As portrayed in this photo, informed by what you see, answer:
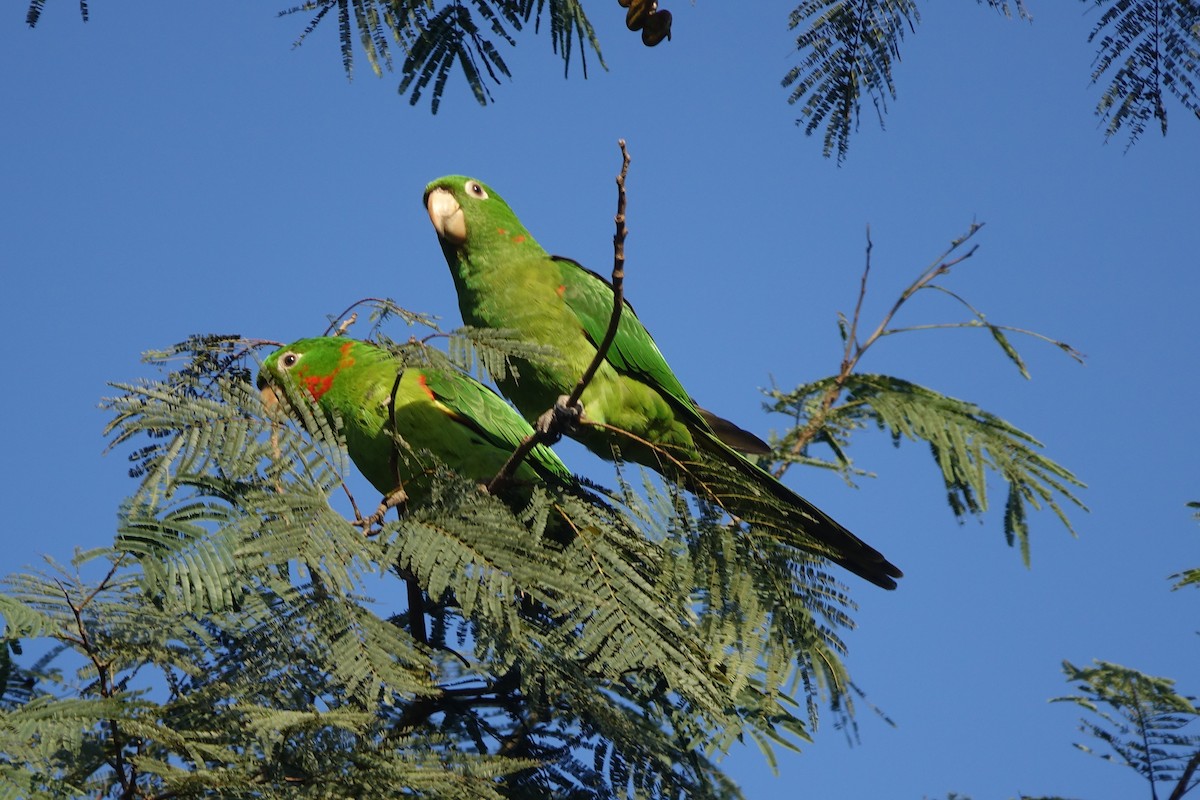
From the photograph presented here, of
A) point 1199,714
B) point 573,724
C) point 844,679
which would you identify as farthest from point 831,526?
point 1199,714

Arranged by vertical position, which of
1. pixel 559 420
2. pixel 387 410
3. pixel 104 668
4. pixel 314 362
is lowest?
pixel 104 668

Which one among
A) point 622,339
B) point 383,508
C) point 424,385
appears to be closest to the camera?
point 383,508

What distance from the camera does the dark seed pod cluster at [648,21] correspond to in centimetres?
290

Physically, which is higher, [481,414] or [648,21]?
[648,21]

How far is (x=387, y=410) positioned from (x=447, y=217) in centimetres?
97

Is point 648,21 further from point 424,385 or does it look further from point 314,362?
point 314,362

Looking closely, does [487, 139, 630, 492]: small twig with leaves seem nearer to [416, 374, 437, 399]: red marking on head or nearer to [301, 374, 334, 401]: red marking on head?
[416, 374, 437, 399]: red marking on head

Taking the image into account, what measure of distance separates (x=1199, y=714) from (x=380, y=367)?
131 inches

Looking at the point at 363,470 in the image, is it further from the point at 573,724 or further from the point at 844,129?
the point at 844,129

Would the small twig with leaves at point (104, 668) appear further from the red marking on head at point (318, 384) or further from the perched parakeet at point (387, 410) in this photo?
the red marking on head at point (318, 384)

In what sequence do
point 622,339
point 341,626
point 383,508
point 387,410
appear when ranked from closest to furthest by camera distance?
point 341,626
point 383,508
point 387,410
point 622,339

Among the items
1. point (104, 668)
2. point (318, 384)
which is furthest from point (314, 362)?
point (104, 668)

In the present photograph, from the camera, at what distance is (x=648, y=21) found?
291 centimetres

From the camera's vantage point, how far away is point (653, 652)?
2.52 meters
